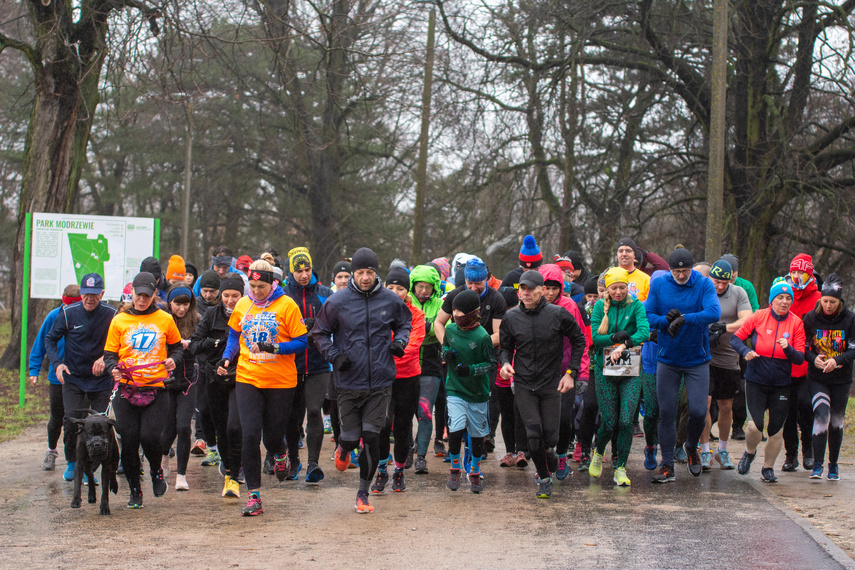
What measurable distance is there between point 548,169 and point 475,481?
15.8m

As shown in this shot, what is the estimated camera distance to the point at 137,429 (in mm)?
7051

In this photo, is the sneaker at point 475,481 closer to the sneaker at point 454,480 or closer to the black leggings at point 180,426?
the sneaker at point 454,480

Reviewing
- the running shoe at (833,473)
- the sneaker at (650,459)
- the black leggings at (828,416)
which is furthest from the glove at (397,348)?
the running shoe at (833,473)

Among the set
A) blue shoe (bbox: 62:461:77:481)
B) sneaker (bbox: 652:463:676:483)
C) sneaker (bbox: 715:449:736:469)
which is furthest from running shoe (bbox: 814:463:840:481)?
blue shoe (bbox: 62:461:77:481)

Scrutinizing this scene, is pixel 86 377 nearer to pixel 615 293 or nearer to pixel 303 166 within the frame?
pixel 615 293

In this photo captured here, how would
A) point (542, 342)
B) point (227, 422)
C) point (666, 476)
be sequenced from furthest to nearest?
point (666, 476) → point (542, 342) → point (227, 422)

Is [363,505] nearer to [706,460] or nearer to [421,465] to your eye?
[421,465]

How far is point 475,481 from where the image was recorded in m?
7.73

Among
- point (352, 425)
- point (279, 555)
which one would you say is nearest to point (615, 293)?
point (352, 425)

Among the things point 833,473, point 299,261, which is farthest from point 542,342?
point 833,473

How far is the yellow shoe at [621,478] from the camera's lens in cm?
795

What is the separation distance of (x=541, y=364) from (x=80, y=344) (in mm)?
3974

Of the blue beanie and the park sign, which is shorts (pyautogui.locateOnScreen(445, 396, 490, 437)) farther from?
the park sign

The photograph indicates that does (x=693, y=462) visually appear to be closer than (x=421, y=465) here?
Yes
